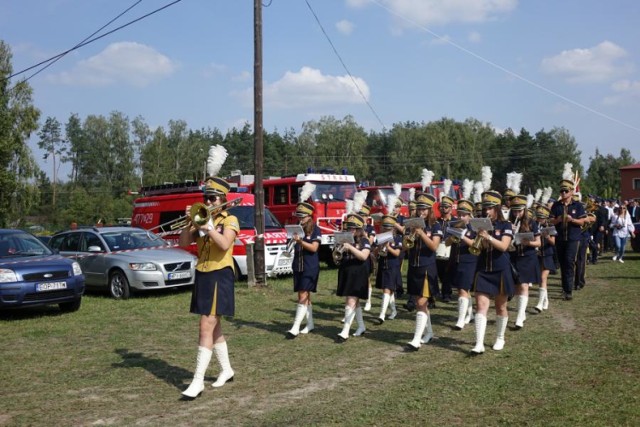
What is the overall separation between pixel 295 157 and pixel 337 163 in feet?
20.1

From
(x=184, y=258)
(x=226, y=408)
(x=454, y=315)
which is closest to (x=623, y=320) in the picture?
(x=454, y=315)

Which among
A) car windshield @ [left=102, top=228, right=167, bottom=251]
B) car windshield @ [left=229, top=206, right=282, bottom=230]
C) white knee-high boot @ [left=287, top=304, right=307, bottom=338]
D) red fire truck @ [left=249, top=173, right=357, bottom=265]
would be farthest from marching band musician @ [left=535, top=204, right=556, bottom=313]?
car windshield @ [left=102, top=228, right=167, bottom=251]

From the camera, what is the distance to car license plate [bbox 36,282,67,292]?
11.3 meters

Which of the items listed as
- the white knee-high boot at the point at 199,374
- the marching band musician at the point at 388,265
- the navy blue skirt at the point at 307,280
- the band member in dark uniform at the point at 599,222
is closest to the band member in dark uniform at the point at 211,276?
the white knee-high boot at the point at 199,374

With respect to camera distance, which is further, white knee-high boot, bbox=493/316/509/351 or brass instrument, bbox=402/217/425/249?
→ brass instrument, bbox=402/217/425/249

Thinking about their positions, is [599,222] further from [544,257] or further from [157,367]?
[157,367]

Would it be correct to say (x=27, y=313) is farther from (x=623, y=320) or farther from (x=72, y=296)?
(x=623, y=320)

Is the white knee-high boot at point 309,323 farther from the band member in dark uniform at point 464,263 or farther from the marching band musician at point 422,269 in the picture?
the band member in dark uniform at point 464,263

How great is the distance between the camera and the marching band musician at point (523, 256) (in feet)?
31.6

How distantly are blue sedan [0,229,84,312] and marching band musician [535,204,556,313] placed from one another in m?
8.43

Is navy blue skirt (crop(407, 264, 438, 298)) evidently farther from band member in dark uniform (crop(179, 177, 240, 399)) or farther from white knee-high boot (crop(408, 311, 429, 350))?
band member in dark uniform (crop(179, 177, 240, 399))

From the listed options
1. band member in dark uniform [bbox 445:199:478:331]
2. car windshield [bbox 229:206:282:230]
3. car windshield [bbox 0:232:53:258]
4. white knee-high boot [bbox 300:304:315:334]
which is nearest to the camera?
band member in dark uniform [bbox 445:199:478:331]

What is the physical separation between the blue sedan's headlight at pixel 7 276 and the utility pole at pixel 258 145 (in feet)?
17.4

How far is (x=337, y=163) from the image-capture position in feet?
254
